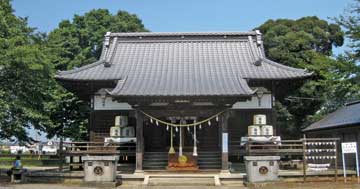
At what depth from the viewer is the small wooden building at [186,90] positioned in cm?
2092

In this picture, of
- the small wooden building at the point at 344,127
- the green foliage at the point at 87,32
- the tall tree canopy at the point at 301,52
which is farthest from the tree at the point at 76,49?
the small wooden building at the point at 344,127

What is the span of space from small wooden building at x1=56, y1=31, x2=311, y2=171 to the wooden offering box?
90 cm

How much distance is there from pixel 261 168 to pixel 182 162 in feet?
15.0

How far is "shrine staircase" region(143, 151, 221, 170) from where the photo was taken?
2262 cm

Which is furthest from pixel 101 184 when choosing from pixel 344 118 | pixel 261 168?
pixel 344 118

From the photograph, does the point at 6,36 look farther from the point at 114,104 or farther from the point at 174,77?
the point at 174,77

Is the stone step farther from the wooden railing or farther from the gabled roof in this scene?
the gabled roof

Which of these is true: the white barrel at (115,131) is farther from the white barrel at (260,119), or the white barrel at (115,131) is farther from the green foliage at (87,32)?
the green foliage at (87,32)

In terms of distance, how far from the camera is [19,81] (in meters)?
20.5

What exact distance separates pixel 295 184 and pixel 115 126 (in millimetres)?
9981

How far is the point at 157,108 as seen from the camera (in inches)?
847

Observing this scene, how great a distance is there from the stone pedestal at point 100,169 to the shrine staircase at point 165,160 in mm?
3597

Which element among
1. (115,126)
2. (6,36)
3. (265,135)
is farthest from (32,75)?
(265,135)

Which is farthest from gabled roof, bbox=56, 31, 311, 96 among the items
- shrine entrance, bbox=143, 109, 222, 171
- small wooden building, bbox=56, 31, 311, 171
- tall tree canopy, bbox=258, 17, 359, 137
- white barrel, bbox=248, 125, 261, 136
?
tall tree canopy, bbox=258, 17, 359, 137
